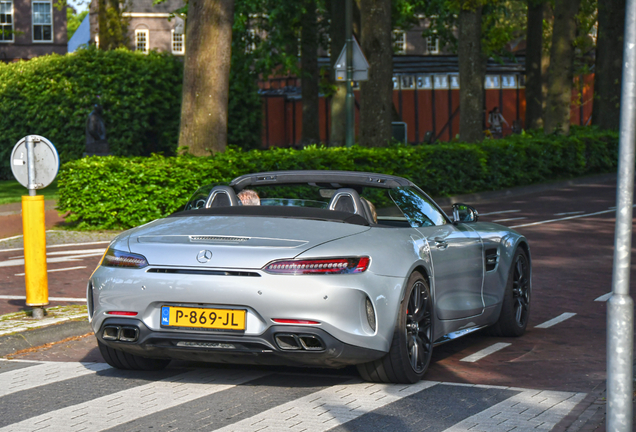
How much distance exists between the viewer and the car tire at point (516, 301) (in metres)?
7.74

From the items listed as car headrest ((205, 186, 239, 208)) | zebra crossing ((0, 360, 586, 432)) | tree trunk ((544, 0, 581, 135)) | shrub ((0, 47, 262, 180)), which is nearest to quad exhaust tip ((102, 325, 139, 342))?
zebra crossing ((0, 360, 586, 432))

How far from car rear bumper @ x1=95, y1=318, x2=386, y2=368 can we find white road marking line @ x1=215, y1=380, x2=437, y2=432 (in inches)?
8.5

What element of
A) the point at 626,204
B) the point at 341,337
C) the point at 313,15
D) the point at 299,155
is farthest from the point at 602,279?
the point at 313,15

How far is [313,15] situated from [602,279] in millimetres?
23880

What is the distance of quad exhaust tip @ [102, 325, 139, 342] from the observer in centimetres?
579

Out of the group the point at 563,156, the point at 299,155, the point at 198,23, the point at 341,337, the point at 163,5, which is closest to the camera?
the point at 341,337

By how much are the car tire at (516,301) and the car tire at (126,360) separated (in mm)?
2796

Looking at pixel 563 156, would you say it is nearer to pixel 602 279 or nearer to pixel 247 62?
pixel 247 62

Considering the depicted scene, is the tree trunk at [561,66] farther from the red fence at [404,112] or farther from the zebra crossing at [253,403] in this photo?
the zebra crossing at [253,403]

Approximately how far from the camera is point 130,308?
5.77 metres

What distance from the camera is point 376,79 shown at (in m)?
22.3

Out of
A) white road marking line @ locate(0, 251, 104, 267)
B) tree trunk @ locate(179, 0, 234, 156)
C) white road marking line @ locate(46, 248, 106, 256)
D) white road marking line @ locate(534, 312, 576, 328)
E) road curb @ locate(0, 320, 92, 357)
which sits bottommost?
white road marking line @ locate(46, 248, 106, 256)

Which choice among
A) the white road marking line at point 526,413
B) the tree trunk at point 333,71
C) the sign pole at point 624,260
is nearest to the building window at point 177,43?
the tree trunk at point 333,71

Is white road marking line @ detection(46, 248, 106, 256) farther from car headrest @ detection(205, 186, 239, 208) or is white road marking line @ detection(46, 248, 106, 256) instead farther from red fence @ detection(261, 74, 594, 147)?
red fence @ detection(261, 74, 594, 147)
